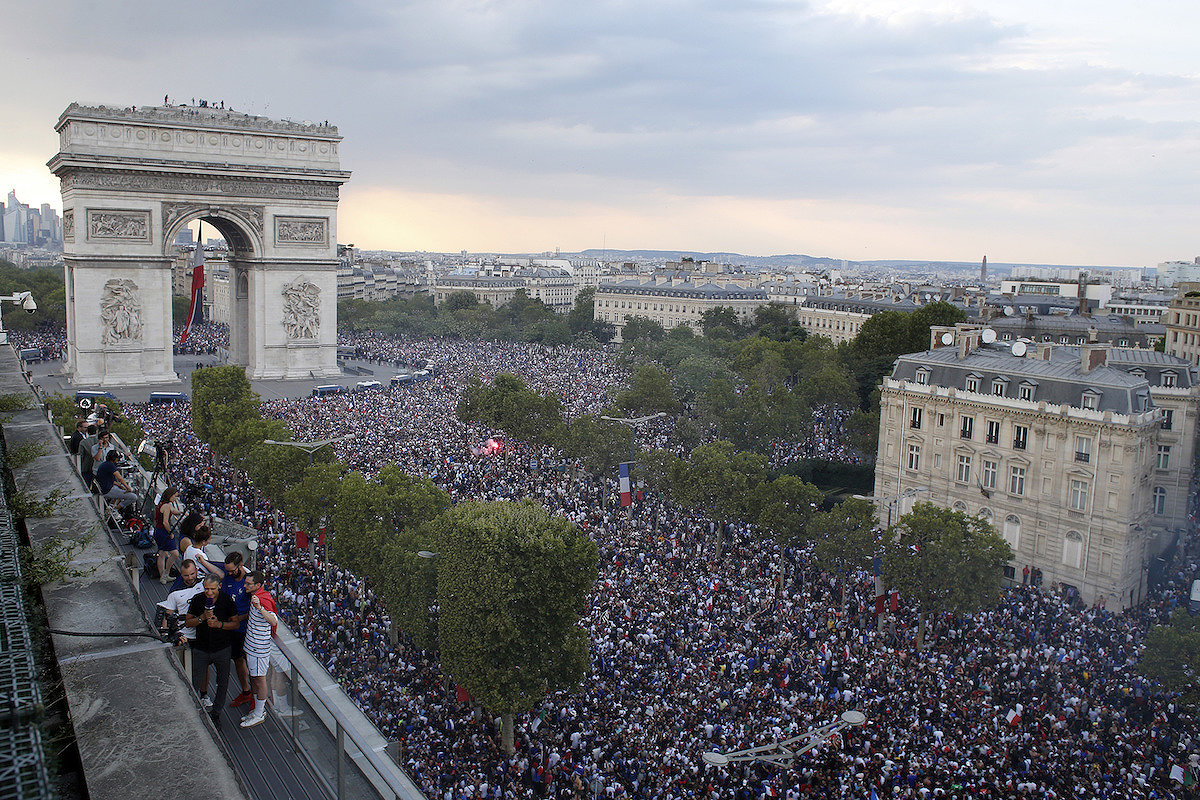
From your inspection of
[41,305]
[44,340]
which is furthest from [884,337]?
[41,305]

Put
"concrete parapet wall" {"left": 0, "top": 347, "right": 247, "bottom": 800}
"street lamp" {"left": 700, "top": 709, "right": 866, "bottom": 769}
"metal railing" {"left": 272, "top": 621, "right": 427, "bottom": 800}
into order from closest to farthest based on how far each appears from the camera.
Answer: "concrete parapet wall" {"left": 0, "top": 347, "right": 247, "bottom": 800}, "metal railing" {"left": 272, "top": 621, "right": 427, "bottom": 800}, "street lamp" {"left": 700, "top": 709, "right": 866, "bottom": 769}

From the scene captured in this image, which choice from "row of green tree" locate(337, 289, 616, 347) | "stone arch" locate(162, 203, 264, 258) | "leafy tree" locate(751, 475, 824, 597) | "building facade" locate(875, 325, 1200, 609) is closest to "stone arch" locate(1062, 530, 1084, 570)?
"building facade" locate(875, 325, 1200, 609)

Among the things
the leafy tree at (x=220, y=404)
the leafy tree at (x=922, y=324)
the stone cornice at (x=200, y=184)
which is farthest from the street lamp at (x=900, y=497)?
the stone cornice at (x=200, y=184)

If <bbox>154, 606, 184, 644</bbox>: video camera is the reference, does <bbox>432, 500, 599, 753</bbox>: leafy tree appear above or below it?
below

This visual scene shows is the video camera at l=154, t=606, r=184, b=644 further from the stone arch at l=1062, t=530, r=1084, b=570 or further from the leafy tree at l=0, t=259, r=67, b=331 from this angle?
the leafy tree at l=0, t=259, r=67, b=331

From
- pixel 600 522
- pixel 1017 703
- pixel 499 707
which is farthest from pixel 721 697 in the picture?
pixel 600 522

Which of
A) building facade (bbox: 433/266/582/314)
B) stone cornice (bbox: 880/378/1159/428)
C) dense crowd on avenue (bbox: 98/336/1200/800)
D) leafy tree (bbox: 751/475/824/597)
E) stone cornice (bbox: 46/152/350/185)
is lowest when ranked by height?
dense crowd on avenue (bbox: 98/336/1200/800)

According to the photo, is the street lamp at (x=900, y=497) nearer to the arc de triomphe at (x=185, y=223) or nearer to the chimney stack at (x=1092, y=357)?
the chimney stack at (x=1092, y=357)
